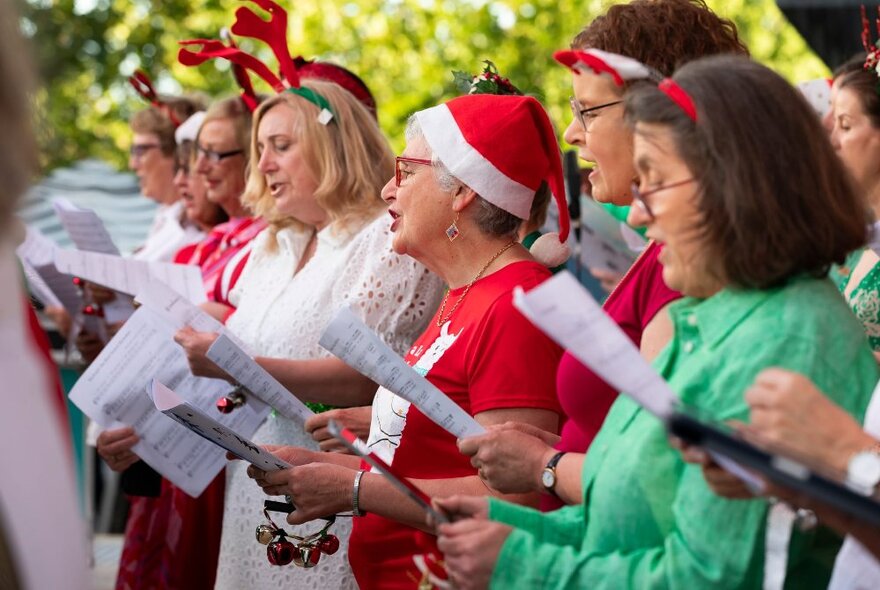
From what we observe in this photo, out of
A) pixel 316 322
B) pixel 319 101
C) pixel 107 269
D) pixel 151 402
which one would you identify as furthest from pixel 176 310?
pixel 319 101

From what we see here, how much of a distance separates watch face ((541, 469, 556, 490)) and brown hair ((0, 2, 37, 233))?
1323 mm

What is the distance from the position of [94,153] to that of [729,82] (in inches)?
710

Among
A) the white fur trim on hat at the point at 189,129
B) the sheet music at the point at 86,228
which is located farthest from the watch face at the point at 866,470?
the white fur trim on hat at the point at 189,129

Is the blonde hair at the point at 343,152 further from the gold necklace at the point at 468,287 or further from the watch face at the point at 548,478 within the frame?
the watch face at the point at 548,478

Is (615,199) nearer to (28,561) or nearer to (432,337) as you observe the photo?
(432,337)

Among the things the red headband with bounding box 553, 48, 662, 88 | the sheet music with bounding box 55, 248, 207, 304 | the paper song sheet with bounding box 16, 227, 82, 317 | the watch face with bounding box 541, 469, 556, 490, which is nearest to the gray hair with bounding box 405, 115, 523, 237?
the red headband with bounding box 553, 48, 662, 88

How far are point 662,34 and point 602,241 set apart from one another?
2129mm

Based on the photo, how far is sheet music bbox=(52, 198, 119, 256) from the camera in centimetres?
514

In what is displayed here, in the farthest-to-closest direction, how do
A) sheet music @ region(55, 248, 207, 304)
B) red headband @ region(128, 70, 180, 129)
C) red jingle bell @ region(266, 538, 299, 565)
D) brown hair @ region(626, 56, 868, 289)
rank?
red headband @ region(128, 70, 180, 129) < sheet music @ region(55, 248, 207, 304) < red jingle bell @ region(266, 538, 299, 565) < brown hair @ region(626, 56, 868, 289)

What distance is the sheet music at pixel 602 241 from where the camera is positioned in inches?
198

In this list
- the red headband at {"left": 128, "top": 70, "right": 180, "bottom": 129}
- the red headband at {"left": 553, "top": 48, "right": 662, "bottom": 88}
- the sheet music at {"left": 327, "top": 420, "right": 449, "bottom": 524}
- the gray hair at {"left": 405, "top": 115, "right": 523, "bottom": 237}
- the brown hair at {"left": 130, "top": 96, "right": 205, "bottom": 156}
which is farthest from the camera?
the brown hair at {"left": 130, "top": 96, "right": 205, "bottom": 156}

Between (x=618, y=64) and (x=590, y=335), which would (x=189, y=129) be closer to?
(x=618, y=64)

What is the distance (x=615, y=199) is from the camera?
9.67 ft

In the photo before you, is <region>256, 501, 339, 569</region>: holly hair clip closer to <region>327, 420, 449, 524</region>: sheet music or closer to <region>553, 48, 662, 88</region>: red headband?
<region>327, 420, 449, 524</region>: sheet music
